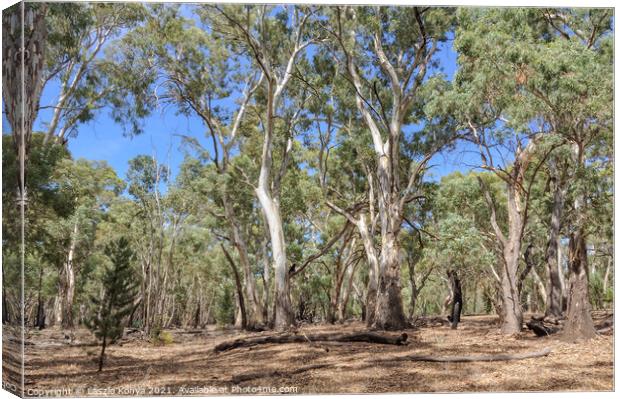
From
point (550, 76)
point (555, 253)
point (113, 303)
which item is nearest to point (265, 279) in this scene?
point (113, 303)

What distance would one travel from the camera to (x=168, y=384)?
17.2 ft

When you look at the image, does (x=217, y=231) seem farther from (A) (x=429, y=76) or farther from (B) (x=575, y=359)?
(B) (x=575, y=359)

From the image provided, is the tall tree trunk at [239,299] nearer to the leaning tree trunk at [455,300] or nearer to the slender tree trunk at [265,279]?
the slender tree trunk at [265,279]

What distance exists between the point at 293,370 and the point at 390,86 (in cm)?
542

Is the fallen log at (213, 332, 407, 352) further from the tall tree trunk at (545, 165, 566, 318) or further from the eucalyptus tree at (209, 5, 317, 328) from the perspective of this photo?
the tall tree trunk at (545, 165, 566, 318)

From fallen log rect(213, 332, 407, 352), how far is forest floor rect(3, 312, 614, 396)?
1.43 ft

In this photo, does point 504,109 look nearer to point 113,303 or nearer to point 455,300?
point 455,300

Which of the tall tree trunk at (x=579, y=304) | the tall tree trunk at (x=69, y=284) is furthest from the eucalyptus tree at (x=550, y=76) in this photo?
the tall tree trunk at (x=69, y=284)

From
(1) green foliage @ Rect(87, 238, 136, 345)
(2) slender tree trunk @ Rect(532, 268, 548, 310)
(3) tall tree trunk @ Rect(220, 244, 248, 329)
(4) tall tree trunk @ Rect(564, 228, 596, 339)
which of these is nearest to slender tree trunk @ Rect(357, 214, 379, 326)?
(3) tall tree trunk @ Rect(220, 244, 248, 329)

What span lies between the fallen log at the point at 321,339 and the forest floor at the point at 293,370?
435mm

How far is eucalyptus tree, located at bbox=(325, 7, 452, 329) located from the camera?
8.14 meters

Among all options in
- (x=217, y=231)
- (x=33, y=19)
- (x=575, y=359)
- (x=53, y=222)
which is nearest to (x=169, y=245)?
(x=217, y=231)

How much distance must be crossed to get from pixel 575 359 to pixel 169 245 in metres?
5.49

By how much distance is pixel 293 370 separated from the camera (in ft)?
18.2
